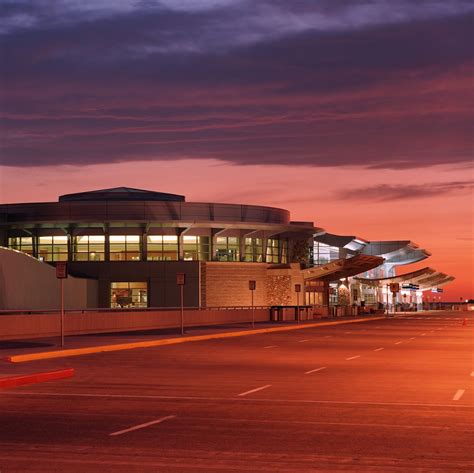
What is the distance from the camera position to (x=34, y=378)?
66.5 feet

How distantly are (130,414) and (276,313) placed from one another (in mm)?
55281

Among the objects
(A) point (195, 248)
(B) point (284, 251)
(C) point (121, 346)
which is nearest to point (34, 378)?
(C) point (121, 346)

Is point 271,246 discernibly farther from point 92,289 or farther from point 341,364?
point 341,364

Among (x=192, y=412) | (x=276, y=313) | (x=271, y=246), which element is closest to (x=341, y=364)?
(x=192, y=412)

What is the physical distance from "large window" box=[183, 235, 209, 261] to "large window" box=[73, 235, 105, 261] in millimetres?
7505

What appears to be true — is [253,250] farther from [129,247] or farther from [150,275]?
[129,247]

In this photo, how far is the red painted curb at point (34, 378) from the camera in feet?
63.3

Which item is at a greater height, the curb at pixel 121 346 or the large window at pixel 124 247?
the large window at pixel 124 247

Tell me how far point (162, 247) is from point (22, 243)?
13.2 metres

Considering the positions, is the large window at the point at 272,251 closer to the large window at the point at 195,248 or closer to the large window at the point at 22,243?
the large window at the point at 195,248

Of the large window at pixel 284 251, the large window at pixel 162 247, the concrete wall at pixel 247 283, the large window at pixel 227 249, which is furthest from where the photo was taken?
the large window at pixel 284 251

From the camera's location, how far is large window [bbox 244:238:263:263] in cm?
9525

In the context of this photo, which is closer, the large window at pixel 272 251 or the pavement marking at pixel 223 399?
the pavement marking at pixel 223 399

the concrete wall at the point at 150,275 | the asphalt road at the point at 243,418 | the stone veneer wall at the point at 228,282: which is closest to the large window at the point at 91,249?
the concrete wall at the point at 150,275
